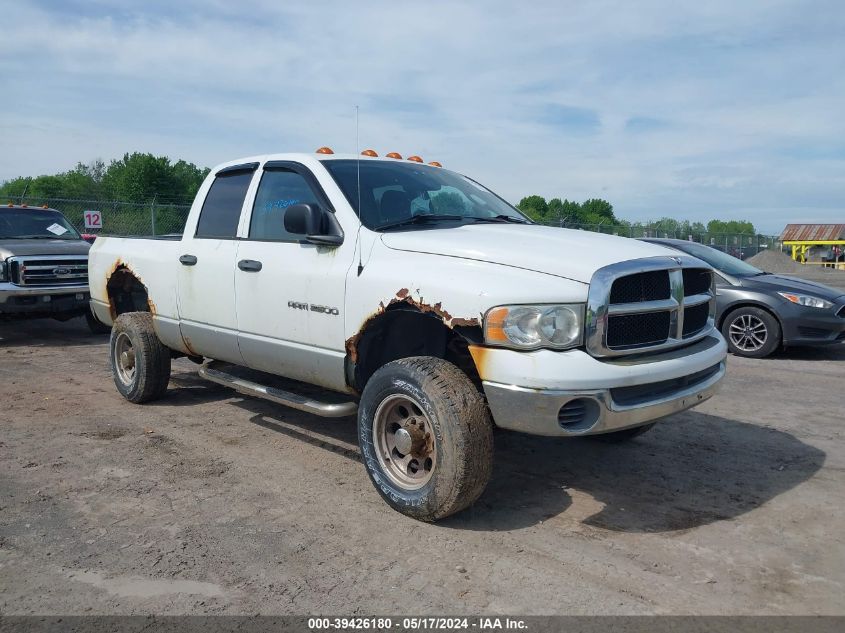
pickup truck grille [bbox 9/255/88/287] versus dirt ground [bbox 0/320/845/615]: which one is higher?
pickup truck grille [bbox 9/255/88/287]

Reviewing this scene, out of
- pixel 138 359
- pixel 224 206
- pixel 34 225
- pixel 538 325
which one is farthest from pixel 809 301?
pixel 34 225

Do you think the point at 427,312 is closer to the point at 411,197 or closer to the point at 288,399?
the point at 411,197

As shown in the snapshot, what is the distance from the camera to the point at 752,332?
28.9 ft

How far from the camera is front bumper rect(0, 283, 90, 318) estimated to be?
360 inches

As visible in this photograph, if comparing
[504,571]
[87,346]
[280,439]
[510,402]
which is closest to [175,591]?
[504,571]

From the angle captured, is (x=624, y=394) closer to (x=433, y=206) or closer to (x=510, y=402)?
(x=510, y=402)

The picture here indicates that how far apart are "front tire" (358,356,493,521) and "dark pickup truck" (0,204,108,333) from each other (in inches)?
286

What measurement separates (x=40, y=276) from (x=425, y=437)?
783cm

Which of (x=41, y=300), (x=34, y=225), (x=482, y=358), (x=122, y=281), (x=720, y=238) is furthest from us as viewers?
(x=720, y=238)

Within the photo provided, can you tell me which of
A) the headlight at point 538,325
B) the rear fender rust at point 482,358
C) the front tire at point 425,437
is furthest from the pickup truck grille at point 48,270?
the headlight at point 538,325

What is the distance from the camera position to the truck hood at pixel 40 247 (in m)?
9.40

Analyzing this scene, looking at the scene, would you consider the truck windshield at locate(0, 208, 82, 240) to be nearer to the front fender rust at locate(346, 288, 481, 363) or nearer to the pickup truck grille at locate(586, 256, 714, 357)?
the front fender rust at locate(346, 288, 481, 363)

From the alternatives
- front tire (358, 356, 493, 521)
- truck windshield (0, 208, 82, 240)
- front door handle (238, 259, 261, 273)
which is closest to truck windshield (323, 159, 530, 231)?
front door handle (238, 259, 261, 273)

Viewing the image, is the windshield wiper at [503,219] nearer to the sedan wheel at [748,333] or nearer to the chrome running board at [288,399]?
the chrome running board at [288,399]
